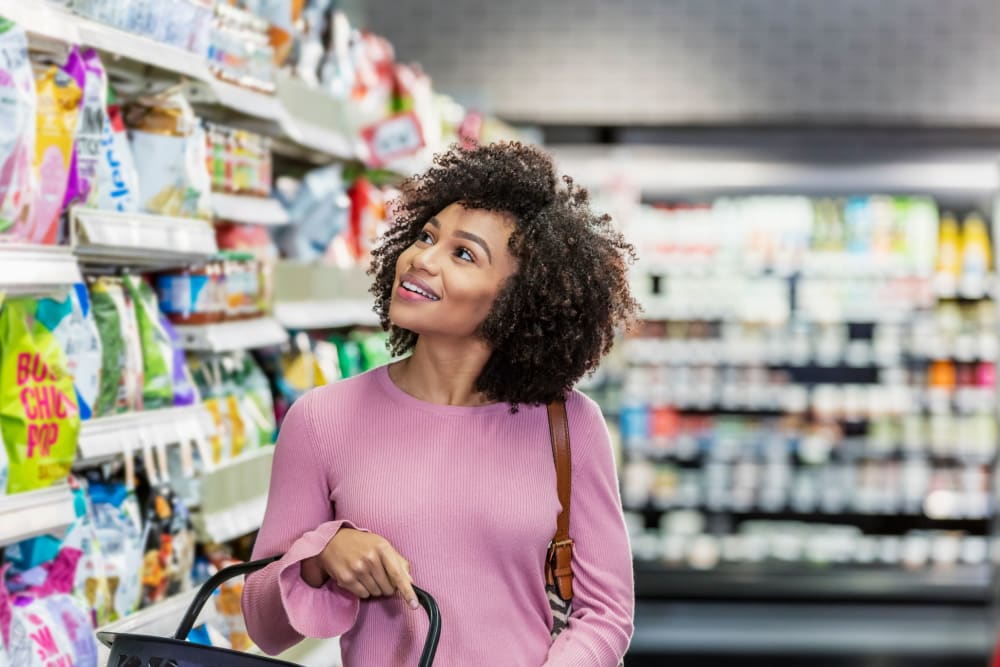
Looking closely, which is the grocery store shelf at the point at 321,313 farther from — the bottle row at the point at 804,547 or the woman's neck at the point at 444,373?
the bottle row at the point at 804,547

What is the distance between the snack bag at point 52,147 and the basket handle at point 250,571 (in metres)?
0.77

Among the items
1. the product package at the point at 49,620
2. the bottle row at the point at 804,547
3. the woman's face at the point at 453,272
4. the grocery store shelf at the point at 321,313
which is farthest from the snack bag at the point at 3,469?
the bottle row at the point at 804,547

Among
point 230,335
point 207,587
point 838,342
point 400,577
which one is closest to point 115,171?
point 230,335

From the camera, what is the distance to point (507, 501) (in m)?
1.83

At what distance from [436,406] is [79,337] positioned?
2.74ft

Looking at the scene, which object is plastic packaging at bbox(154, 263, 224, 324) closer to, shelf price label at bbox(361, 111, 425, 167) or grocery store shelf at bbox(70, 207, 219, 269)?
grocery store shelf at bbox(70, 207, 219, 269)

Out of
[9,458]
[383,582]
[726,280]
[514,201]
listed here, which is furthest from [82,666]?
[726,280]

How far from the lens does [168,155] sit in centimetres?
278

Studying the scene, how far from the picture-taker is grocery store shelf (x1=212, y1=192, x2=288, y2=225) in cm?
320

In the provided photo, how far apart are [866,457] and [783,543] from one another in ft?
2.04

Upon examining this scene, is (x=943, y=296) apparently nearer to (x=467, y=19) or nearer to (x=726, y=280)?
(x=726, y=280)

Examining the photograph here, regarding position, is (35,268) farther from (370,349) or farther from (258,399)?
(370,349)

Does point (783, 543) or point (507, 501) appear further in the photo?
point (783, 543)

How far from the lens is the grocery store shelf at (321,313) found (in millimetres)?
3619
